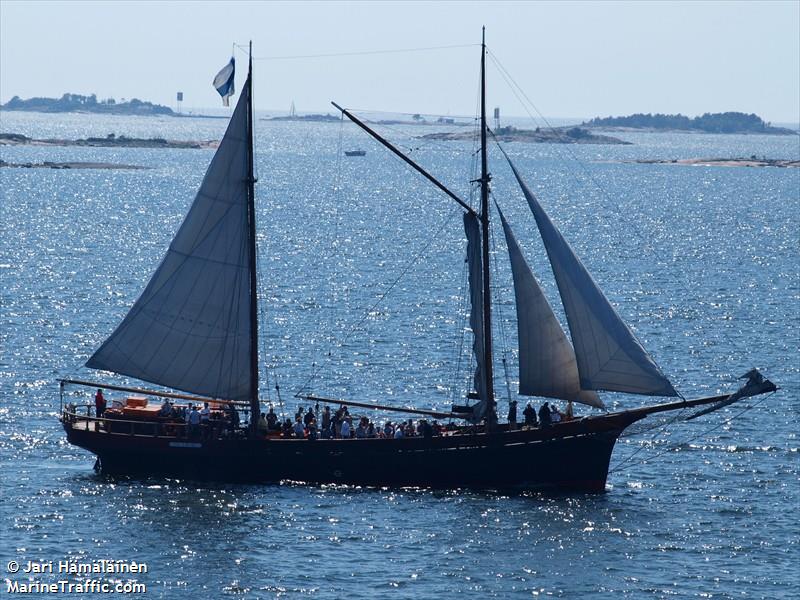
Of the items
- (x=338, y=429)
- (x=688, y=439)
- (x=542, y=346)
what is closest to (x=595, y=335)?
(x=542, y=346)

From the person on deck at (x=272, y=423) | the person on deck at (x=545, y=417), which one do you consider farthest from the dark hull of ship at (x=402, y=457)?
the person on deck at (x=272, y=423)

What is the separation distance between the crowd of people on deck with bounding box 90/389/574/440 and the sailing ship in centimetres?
18

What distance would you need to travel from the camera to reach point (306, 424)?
5688 centimetres

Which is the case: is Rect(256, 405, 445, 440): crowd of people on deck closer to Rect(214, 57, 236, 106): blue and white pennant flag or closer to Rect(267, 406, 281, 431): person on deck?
Rect(267, 406, 281, 431): person on deck

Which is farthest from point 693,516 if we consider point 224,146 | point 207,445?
point 224,146

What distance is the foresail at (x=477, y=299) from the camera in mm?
55938

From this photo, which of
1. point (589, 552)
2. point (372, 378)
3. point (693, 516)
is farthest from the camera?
point (372, 378)

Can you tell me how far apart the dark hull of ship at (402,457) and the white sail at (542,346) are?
4.32 ft

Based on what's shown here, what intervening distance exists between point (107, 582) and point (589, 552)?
14.4 metres

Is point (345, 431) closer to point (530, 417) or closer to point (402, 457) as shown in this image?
point (402, 457)

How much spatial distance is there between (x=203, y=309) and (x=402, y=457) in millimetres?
8896

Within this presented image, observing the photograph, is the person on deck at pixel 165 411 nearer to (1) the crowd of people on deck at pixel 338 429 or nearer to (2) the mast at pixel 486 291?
(1) the crowd of people on deck at pixel 338 429

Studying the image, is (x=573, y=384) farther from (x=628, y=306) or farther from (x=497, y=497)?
(x=628, y=306)

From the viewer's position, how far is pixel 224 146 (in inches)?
2218
